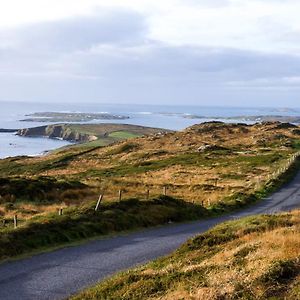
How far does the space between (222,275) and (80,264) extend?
21.7 ft

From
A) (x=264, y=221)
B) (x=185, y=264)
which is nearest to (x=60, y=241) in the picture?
(x=185, y=264)

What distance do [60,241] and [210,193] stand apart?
87.7 ft

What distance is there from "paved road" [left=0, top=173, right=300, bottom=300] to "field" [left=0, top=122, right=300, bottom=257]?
6.07 feet

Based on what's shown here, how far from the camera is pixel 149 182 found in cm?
5656

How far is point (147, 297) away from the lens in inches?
455

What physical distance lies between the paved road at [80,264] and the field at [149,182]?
6.07 feet

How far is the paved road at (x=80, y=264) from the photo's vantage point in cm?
1391

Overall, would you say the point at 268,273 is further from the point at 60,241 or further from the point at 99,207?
the point at 99,207

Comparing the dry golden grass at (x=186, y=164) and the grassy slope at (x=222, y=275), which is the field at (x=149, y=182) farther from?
the grassy slope at (x=222, y=275)

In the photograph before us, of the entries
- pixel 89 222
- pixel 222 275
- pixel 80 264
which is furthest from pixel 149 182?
pixel 222 275

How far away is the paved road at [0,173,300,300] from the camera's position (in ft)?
45.6

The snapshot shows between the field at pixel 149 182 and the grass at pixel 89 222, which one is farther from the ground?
the grass at pixel 89 222

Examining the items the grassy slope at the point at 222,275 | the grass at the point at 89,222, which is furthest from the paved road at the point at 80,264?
the grassy slope at the point at 222,275

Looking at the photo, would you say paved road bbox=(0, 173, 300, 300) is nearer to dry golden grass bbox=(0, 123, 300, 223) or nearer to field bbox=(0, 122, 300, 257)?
field bbox=(0, 122, 300, 257)
